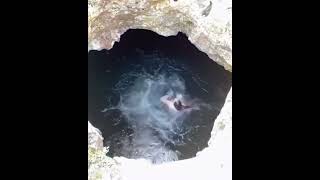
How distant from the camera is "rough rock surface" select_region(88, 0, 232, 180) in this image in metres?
3.12

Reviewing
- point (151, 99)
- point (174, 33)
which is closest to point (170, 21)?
point (174, 33)

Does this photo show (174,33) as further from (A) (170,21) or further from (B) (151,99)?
(B) (151,99)

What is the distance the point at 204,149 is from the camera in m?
3.13

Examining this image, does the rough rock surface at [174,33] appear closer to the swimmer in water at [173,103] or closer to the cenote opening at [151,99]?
the cenote opening at [151,99]

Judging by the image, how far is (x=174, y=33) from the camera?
3.21 meters

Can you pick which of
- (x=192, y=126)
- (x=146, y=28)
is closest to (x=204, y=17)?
(x=146, y=28)

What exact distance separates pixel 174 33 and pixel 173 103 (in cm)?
41

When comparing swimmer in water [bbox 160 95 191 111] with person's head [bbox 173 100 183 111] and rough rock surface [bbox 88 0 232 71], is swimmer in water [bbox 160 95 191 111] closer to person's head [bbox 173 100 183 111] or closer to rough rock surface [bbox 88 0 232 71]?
person's head [bbox 173 100 183 111]

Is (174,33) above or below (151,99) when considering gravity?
above

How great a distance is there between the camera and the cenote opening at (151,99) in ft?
10.3

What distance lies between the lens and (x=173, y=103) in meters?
3.16

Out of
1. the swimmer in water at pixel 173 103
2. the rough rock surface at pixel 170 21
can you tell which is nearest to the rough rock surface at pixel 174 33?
the rough rock surface at pixel 170 21

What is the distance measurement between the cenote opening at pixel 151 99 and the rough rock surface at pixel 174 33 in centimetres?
5
